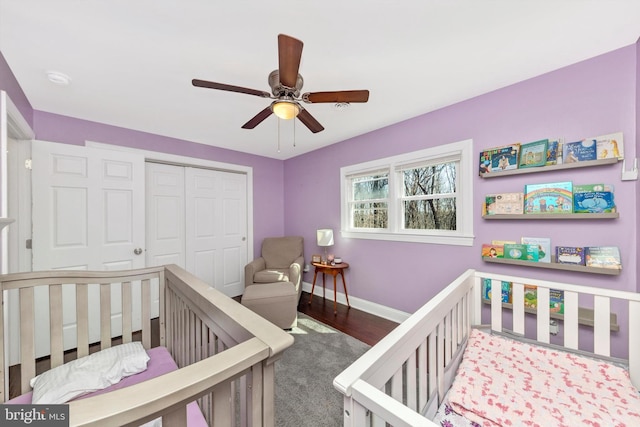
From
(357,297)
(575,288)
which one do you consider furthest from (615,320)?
(357,297)

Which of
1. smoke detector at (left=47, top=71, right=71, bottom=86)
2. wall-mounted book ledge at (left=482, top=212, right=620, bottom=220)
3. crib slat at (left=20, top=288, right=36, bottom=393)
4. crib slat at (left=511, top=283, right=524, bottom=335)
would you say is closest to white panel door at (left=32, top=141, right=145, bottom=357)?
smoke detector at (left=47, top=71, right=71, bottom=86)

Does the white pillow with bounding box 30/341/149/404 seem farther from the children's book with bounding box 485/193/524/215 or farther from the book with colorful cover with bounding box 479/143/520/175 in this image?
the book with colorful cover with bounding box 479/143/520/175

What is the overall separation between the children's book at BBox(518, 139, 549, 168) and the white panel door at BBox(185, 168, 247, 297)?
3442 millimetres

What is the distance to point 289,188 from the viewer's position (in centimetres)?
428

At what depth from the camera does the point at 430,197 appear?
104 inches

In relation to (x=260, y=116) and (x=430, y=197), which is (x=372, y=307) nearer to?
(x=430, y=197)

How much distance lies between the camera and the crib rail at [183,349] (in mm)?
488

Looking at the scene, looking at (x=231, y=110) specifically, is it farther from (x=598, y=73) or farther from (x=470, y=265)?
(x=598, y=73)

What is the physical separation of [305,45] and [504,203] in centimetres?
195

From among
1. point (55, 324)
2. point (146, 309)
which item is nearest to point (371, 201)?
point (146, 309)

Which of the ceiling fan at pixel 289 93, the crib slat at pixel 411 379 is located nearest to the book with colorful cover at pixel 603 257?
the crib slat at pixel 411 379

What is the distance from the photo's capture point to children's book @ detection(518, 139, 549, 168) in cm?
184

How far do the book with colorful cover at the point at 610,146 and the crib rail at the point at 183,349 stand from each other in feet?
7.55

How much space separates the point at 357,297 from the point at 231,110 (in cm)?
262
